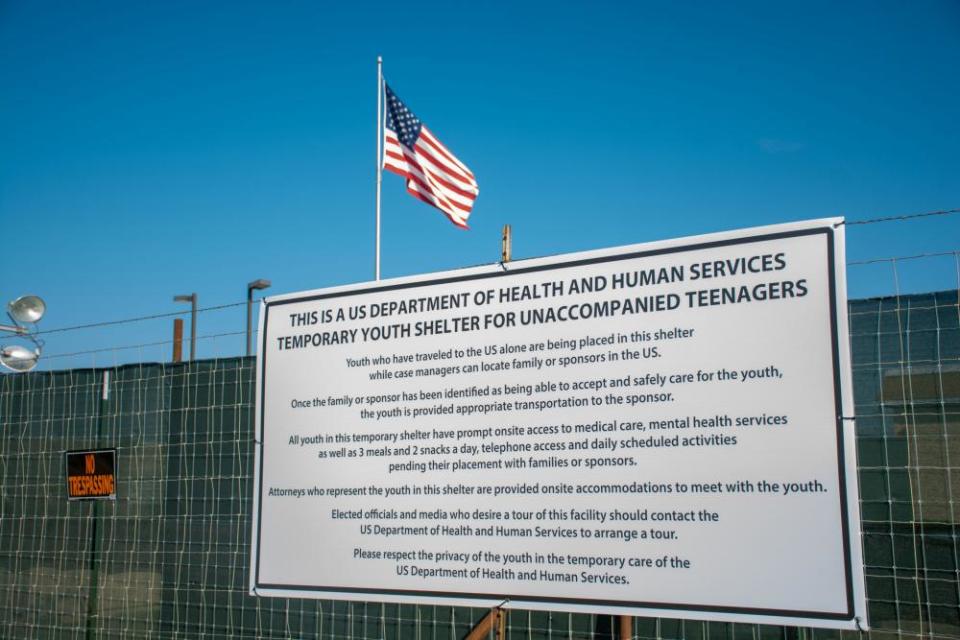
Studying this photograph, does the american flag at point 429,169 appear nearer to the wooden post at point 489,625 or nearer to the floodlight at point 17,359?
the floodlight at point 17,359

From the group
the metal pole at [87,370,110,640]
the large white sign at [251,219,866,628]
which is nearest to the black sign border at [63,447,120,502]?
the metal pole at [87,370,110,640]

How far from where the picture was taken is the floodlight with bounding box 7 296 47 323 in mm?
10211

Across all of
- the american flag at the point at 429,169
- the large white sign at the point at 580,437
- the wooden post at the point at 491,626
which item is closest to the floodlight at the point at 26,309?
the american flag at the point at 429,169

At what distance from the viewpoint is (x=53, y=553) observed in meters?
8.00

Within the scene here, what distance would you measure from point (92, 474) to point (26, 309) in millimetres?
3625

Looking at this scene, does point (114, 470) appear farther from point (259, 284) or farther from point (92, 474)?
point (259, 284)

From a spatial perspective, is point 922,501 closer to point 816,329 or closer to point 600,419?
point 816,329

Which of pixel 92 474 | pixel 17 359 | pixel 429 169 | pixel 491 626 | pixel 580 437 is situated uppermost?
pixel 429 169

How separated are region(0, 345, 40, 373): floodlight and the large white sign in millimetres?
4553

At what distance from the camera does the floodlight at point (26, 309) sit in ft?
33.5

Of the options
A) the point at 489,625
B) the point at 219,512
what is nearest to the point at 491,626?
the point at 489,625

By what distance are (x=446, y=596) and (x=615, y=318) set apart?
182 cm

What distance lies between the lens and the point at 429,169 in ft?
33.9

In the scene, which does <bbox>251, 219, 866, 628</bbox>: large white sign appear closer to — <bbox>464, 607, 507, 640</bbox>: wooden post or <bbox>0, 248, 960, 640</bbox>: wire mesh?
<bbox>464, 607, 507, 640</bbox>: wooden post
